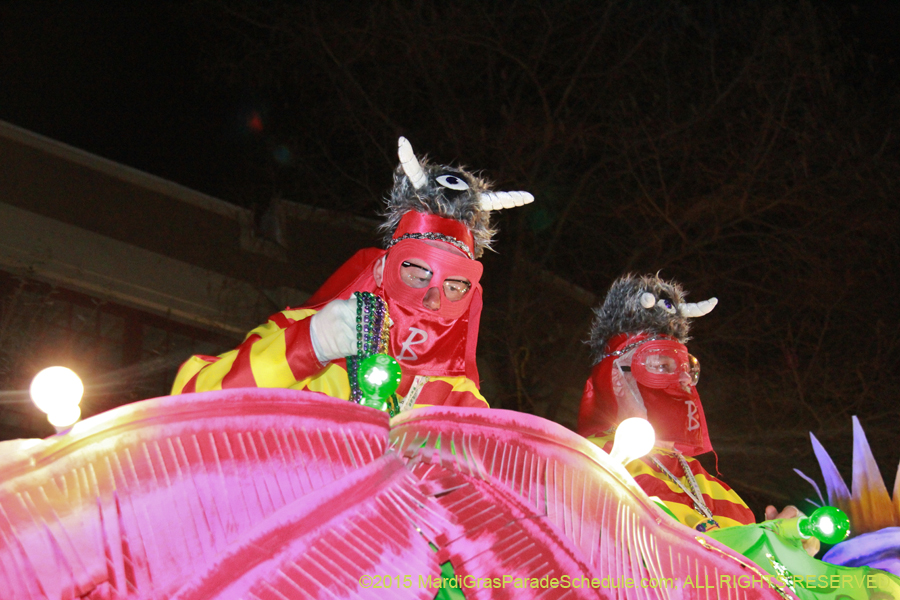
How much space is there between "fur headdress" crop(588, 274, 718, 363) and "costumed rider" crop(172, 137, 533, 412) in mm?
1454

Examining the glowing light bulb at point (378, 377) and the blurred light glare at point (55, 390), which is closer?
the blurred light glare at point (55, 390)

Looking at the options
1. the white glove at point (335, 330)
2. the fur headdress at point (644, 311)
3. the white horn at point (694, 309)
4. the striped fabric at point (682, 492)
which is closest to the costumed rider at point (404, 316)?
the white glove at point (335, 330)

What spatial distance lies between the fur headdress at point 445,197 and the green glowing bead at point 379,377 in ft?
3.16

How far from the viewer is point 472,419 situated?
1.40 metres

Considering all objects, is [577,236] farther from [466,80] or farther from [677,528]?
[677,528]

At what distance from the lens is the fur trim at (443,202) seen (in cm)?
249

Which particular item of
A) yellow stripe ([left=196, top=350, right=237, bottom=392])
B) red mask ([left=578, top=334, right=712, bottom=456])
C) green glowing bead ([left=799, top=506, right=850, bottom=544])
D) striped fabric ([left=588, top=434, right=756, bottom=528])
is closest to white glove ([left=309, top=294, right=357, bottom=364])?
yellow stripe ([left=196, top=350, right=237, bottom=392])

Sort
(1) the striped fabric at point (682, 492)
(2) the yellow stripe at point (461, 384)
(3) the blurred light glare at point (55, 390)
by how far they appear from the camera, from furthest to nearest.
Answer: (1) the striped fabric at point (682, 492) → (2) the yellow stripe at point (461, 384) → (3) the blurred light glare at point (55, 390)

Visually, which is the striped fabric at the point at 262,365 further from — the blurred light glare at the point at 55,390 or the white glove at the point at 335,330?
the blurred light glare at the point at 55,390

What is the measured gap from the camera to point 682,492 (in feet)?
10.6

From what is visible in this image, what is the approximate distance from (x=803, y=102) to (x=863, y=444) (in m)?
5.28

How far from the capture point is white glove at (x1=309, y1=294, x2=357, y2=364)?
1974mm

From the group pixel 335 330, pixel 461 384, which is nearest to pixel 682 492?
pixel 461 384

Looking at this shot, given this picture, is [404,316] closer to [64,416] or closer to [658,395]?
[64,416]
